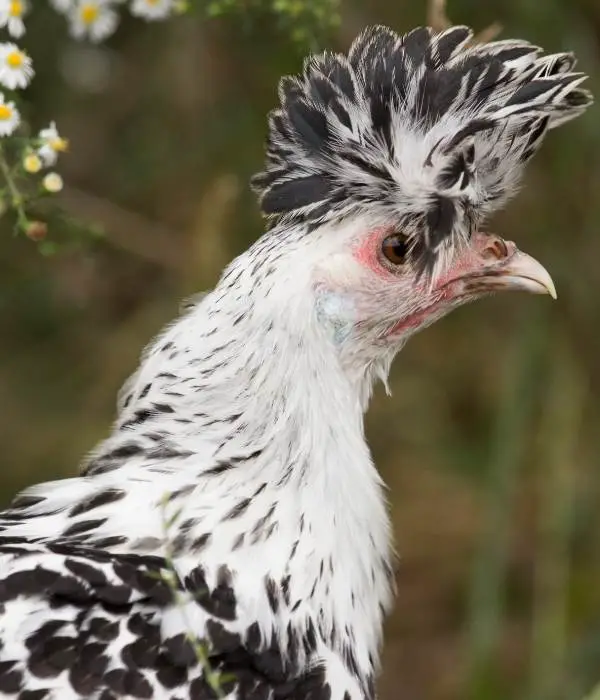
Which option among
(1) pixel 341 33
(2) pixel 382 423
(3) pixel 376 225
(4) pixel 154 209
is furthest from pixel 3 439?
(3) pixel 376 225

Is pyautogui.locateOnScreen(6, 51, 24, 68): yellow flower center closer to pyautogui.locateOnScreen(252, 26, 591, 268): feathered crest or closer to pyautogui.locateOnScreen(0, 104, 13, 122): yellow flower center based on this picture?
pyautogui.locateOnScreen(0, 104, 13, 122): yellow flower center

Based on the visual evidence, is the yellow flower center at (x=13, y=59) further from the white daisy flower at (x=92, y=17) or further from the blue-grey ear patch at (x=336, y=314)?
the blue-grey ear patch at (x=336, y=314)

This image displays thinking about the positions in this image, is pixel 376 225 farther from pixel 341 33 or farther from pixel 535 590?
pixel 535 590

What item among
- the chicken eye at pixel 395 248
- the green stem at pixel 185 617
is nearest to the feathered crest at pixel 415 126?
the chicken eye at pixel 395 248

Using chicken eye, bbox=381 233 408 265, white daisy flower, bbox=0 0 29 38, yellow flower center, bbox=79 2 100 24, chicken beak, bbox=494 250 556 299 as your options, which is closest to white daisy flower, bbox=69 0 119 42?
yellow flower center, bbox=79 2 100 24

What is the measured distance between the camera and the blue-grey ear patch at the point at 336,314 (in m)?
2.06

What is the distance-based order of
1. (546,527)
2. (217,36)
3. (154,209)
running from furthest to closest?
(154,209) < (217,36) < (546,527)

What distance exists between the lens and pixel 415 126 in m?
2.04

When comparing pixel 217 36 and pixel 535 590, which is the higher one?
pixel 217 36

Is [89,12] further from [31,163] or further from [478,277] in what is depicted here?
[478,277]

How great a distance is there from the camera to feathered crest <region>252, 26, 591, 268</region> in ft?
6.68

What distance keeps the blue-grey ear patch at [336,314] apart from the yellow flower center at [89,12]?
826 mm

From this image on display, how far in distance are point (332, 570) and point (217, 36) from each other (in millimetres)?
2700

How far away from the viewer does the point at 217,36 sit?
435cm
